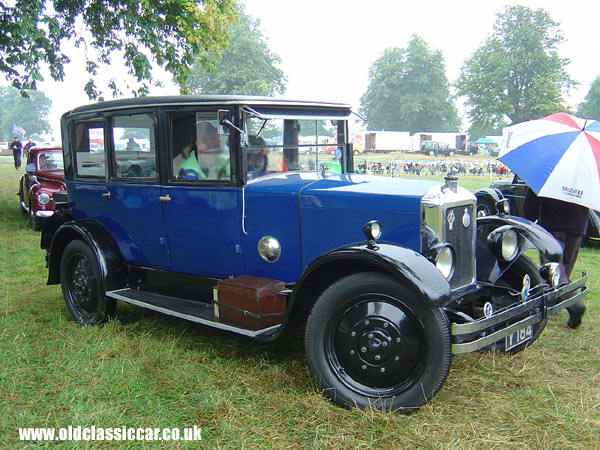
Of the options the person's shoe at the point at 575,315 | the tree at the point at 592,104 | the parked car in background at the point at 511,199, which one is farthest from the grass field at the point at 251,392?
the tree at the point at 592,104

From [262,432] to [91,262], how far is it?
255 cm

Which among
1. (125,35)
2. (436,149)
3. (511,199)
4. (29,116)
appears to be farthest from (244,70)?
(29,116)

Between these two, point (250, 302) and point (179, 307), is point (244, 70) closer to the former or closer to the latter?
point (179, 307)

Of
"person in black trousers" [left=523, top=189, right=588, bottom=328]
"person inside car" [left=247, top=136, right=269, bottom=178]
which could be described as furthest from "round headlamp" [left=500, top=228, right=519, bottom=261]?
"person inside car" [left=247, top=136, right=269, bottom=178]

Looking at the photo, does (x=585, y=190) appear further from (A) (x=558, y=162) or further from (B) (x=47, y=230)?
(B) (x=47, y=230)

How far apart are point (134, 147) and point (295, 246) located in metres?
1.77

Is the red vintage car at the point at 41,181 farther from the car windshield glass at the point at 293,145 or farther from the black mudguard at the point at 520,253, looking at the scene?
the black mudguard at the point at 520,253

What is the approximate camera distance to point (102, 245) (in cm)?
457

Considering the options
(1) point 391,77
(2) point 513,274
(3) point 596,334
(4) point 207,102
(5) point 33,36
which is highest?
(1) point 391,77

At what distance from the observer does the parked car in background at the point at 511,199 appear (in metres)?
8.31

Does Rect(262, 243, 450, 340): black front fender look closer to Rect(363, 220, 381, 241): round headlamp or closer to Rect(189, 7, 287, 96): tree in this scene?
Rect(363, 220, 381, 241): round headlamp

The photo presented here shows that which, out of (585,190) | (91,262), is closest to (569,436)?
(585,190)

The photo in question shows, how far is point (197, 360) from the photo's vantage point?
3822 millimetres

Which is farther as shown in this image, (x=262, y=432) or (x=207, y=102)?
(x=207, y=102)
